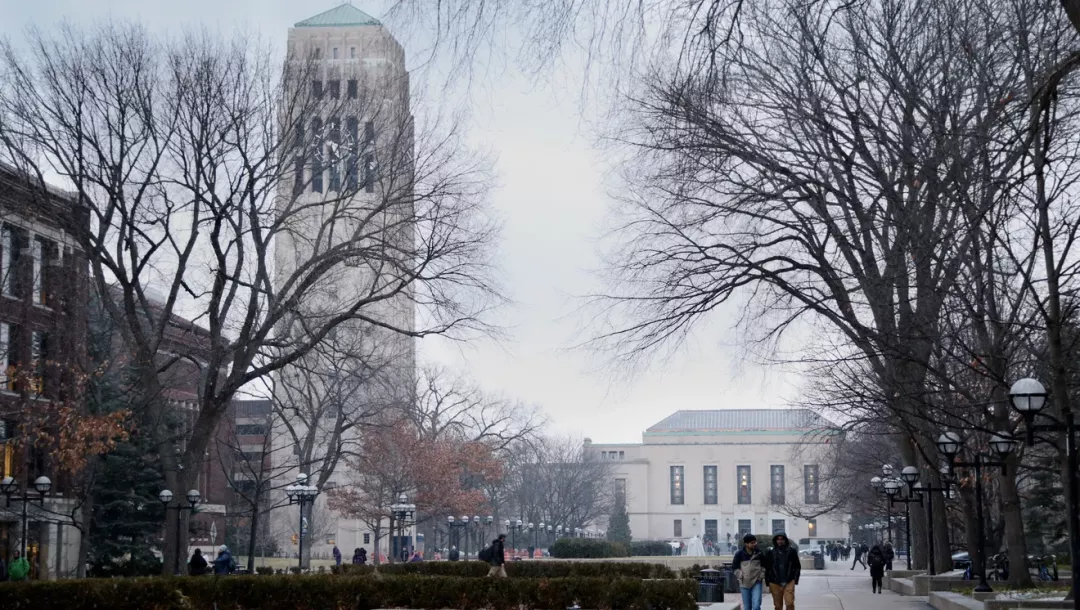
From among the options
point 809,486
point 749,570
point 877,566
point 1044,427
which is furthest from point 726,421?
point 1044,427

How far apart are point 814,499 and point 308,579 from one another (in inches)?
4838

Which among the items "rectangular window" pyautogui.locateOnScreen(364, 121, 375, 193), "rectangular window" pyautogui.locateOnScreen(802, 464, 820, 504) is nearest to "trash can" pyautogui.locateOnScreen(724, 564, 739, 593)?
"rectangular window" pyautogui.locateOnScreen(364, 121, 375, 193)

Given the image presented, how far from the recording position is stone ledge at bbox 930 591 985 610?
23672mm

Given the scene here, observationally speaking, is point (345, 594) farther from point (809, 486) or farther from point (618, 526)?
point (809, 486)

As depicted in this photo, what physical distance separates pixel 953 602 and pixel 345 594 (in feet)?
35.9

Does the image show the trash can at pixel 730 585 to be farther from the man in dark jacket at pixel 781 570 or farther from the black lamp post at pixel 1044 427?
the black lamp post at pixel 1044 427

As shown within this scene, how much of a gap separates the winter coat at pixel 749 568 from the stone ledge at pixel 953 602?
3.62 metres

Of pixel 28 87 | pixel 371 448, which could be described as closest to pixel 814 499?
pixel 371 448

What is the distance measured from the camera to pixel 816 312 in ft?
90.3

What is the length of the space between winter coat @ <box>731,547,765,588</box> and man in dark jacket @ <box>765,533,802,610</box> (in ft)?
0.48

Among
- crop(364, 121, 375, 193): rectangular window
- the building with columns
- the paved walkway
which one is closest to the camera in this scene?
the paved walkway

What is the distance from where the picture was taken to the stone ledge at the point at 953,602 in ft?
77.7

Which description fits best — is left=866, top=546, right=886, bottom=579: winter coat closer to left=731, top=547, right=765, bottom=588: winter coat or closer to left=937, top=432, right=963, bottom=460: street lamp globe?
left=937, top=432, right=963, bottom=460: street lamp globe

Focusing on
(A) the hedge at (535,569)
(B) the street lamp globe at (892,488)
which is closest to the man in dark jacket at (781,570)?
(A) the hedge at (535,569)
